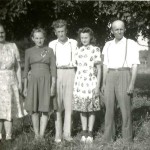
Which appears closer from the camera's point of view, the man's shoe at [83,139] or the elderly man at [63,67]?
the elderly man at [63,67]

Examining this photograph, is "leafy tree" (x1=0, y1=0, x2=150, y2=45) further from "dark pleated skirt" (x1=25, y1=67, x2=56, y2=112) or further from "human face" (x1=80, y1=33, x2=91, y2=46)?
"dark pleated skirt" (x1=25, y1=67, x2=56, y2=112)

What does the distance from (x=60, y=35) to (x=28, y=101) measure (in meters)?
1.26

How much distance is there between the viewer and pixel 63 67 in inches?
264

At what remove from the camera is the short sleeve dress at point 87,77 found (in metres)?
6.71

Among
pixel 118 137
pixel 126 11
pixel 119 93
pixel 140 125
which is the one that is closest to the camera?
pixel 119 93

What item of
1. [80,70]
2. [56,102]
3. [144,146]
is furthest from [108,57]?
[144,146]

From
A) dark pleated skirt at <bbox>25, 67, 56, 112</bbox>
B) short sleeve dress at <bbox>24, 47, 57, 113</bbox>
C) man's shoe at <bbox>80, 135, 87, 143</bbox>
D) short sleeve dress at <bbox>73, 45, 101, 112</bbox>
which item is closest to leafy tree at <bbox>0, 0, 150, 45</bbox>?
short sleeve dress at <bbox>73, 45, 101, 112</bbox>

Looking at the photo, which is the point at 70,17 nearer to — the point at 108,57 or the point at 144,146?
the point at 108,57

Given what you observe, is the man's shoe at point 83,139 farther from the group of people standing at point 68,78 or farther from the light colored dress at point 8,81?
the light colored dress at point 8,81

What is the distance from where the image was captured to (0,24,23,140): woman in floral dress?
659 centimetres

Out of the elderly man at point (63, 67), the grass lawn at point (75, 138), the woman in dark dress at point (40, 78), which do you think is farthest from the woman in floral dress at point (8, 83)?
the elderly man at point (63, 67)

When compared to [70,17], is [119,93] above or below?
below

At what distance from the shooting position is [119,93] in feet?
21.2

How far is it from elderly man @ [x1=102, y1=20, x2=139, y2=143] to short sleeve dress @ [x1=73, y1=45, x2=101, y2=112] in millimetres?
195
